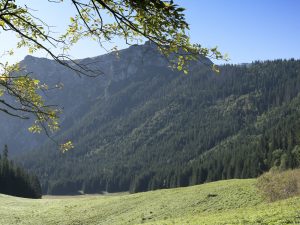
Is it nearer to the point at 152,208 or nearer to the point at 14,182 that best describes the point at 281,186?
the point at 152,208

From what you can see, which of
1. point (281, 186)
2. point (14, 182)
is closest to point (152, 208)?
point (281, 186)

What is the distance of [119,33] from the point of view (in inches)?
468

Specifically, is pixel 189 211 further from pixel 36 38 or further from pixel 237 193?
pixel 36 38

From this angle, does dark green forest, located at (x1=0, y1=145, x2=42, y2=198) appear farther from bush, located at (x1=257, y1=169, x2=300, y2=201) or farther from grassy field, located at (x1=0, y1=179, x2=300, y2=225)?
bush, located at (x1=257, y1=169, x2=300, y2=201)

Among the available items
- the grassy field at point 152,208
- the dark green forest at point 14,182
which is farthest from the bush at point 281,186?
the dark green forest at point 14,182

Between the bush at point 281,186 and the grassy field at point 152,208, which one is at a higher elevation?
the bush at point 281,186

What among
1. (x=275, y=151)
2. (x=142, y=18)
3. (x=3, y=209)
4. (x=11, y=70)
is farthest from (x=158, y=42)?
(x=275, y=151)

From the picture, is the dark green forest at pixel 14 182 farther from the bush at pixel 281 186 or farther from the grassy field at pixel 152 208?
the bush at pixel 281 186

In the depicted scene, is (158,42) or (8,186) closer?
(158,42)

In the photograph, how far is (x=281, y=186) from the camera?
4144 cm

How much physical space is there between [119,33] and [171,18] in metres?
2.02

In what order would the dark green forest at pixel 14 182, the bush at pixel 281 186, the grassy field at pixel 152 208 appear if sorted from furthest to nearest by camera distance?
the dark green forest at pixel 14 182, the grassy field at pixel 152 208, the bush at pixel 281 186

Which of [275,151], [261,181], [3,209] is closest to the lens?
[261,181]

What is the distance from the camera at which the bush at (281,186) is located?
4006cm
